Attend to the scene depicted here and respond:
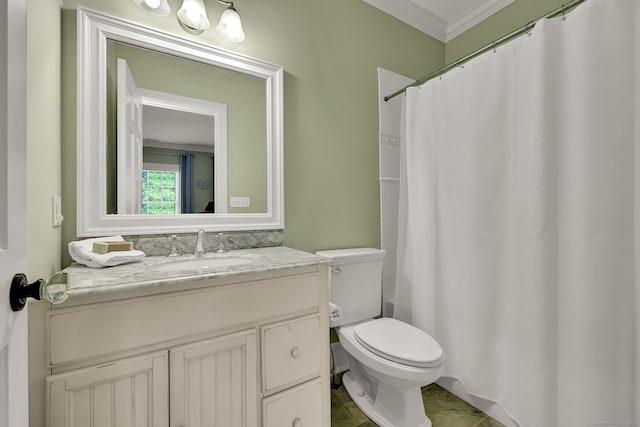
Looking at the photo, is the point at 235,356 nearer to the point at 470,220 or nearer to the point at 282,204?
the point at 282,204

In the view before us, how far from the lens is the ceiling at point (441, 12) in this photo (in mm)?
1980

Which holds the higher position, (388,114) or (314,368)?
(388,114)

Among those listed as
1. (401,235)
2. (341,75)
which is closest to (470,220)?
(401,235)

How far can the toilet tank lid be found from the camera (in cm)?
159

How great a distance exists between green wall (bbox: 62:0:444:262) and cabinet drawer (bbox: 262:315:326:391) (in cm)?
62

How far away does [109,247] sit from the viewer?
1.03 metres

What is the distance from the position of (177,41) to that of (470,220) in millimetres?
1738

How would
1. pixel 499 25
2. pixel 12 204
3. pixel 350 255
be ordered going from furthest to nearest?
1. pixel 499 25
2. pixel 350 255
3. pixel 12 204

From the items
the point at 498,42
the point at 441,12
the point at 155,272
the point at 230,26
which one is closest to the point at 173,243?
the point at 155,272

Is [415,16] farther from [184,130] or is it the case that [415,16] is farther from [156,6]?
[184,130]

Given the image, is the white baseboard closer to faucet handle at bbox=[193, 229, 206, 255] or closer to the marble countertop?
the marble countertop

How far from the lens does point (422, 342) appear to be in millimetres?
1354

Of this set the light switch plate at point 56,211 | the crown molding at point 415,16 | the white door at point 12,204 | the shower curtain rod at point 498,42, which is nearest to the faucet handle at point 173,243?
the light switch plate at point 56,211

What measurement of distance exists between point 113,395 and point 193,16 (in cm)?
154
